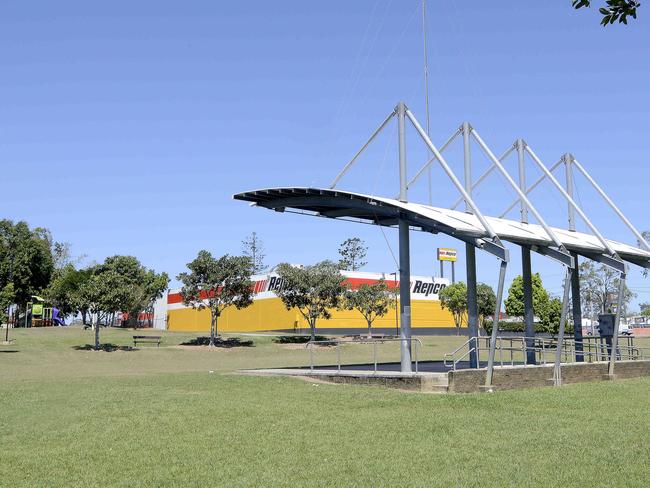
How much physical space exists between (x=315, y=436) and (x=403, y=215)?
11.5m

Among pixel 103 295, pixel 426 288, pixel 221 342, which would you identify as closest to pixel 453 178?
pixel 103 295

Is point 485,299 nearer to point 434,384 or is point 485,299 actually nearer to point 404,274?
point 404,274

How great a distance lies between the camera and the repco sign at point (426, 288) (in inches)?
3258

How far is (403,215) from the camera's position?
21.4m

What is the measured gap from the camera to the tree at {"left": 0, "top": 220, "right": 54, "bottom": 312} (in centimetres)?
7444

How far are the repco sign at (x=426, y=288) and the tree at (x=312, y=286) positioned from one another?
94.5 ft

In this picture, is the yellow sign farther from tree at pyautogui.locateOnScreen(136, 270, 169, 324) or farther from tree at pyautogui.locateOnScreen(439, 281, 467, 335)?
tree at pyautogui.locateOnScreen(136, 270, 169, 324)

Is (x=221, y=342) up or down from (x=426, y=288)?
down

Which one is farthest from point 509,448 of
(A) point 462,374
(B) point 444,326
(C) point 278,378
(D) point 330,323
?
(B) point 444,326

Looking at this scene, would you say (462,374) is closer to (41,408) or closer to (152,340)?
(41,408)

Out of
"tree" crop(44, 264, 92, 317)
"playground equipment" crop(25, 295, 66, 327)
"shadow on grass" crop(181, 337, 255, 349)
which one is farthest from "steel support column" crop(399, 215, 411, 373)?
"playground equipment" crop(25, 295, 66, 327)

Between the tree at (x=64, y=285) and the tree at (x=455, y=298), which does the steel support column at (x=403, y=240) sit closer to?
the tree at (x=455, y=298)

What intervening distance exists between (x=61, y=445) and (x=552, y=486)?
23.0ft

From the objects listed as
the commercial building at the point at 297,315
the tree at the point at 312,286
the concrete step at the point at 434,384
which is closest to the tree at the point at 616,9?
the concrete step at the point at 434,384
